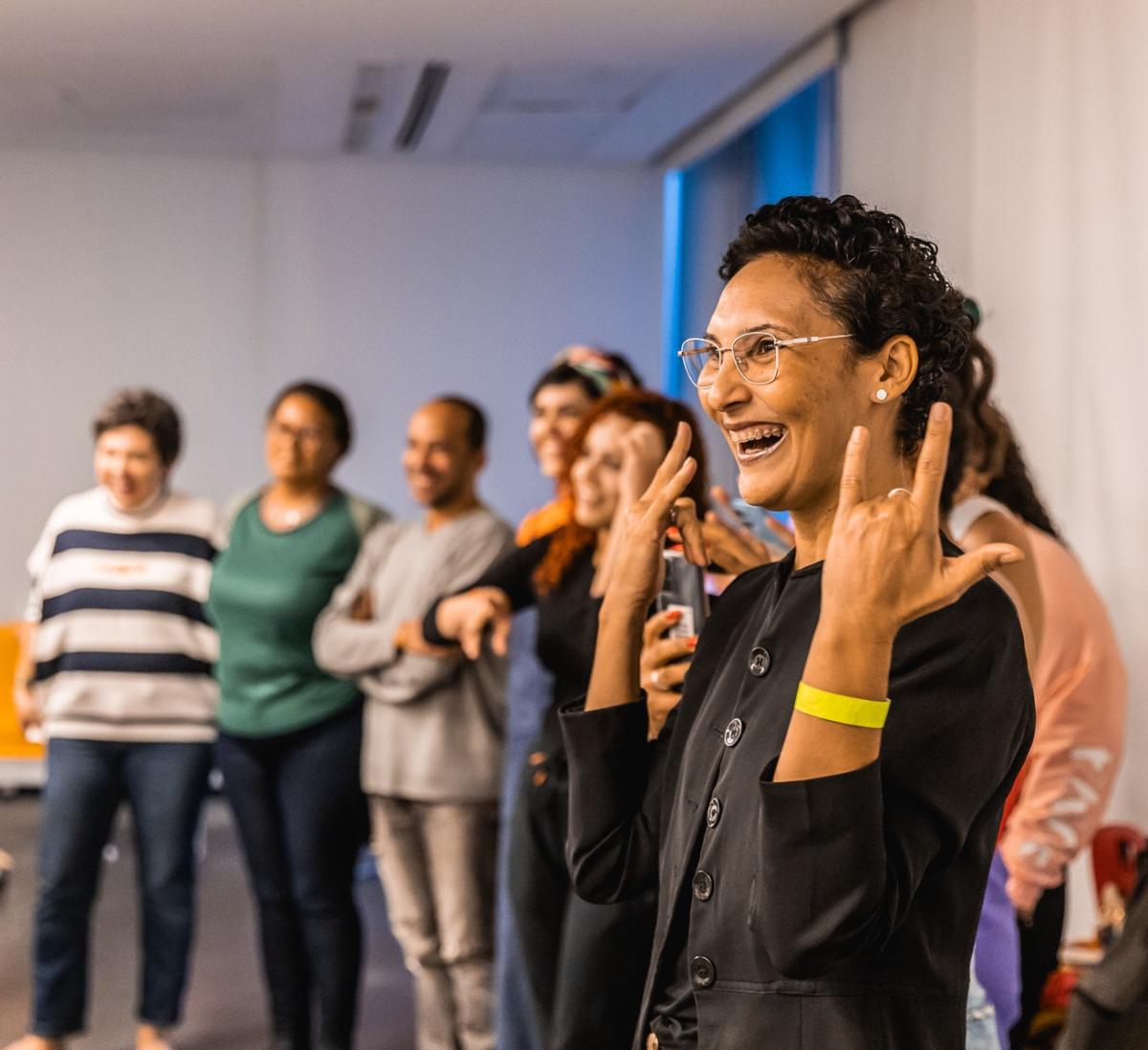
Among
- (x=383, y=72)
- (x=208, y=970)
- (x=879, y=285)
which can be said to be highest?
(x=383, y=72)

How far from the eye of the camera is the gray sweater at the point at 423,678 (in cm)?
350

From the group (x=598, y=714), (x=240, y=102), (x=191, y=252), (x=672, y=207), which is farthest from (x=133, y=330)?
(x=598, y=714)

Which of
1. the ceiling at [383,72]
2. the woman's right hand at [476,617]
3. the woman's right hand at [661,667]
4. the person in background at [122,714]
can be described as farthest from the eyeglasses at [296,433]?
the woman's right hand at [661,667]

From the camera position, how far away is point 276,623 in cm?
370

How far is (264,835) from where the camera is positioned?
3.70m

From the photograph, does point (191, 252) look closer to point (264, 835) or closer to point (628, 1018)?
point (264, 835)

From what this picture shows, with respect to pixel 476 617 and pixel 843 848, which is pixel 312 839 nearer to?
pixel 476 617

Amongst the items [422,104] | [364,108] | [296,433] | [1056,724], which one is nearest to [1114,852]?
[1056,724]

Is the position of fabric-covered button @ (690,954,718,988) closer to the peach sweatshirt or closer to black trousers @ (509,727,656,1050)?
black trousers @ (509,727,656,1050)

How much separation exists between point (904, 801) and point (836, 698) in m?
0.11

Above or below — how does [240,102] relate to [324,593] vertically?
above

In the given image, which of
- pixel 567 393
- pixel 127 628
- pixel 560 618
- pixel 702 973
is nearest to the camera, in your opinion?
pixel 702 973

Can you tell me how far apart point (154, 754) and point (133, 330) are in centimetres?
449

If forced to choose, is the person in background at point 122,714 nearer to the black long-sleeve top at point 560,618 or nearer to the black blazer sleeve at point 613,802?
the black long-sleeve top at point 560,618
